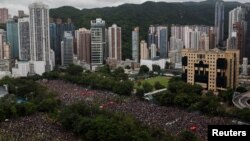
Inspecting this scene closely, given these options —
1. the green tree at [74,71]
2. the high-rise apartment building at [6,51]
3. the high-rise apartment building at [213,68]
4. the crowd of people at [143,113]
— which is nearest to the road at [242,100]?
the high-rise apartment building at [213,68]

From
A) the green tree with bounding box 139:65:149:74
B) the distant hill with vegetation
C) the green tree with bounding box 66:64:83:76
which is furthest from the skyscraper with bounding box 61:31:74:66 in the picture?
the distant hill with vegetation

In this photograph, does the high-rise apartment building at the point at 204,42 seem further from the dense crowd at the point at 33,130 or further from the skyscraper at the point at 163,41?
the dense crowd at the point at 33,130

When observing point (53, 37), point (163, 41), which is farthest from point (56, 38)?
point (163, 41)

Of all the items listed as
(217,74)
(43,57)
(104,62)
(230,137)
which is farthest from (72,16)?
(230,137)

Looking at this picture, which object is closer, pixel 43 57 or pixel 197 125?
pixel 197 125

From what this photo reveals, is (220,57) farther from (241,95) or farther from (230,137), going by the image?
(230,137)

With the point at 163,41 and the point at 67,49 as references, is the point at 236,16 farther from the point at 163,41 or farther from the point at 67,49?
the point at 67,49

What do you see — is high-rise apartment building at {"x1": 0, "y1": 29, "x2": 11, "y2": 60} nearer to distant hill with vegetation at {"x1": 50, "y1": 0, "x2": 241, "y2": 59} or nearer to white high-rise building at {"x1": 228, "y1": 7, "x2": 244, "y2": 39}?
distant hill with vegetation at {"x1": 50, "y1": 0, "x2": 241, "y2": 59}
